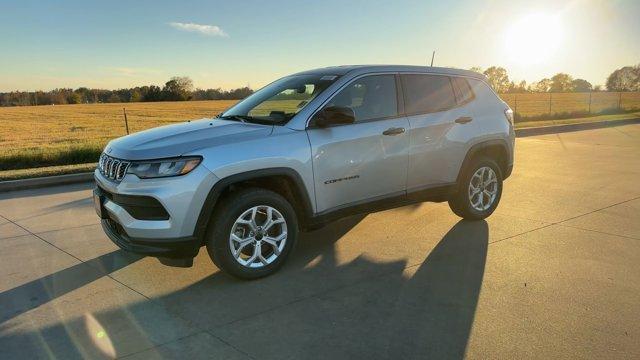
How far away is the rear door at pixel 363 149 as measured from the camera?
436 centimetres

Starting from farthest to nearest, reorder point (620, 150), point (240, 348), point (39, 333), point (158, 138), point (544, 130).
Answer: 1. point (544, 130)
2. point (620, 150)
3. point (158, 138)
4. point (39, 333)
5. point (240, 348)

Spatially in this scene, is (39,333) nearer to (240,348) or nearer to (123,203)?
(123,203)

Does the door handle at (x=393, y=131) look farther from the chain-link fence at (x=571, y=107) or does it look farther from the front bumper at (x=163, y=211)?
the chain-link fence at (x=571, y=107)

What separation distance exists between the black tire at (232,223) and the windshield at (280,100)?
0.73 metres

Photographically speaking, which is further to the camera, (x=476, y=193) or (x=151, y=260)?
(x=476, y=193)

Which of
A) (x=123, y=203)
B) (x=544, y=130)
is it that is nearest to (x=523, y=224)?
(x=123, y=203)

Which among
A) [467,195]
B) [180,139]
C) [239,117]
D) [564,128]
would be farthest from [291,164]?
[564,128]

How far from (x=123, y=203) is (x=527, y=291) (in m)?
3.22

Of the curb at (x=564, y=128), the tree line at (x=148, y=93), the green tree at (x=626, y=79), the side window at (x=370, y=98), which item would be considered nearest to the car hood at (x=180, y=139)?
the side window at (x=370, y=98)

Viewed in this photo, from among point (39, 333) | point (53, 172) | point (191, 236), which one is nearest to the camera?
point (39, 333)

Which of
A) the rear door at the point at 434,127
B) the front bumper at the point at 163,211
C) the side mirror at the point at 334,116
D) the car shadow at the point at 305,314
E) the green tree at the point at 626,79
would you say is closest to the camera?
the car shadow at the point at 305,314

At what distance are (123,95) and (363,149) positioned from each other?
3611 inches

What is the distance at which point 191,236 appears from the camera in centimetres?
380

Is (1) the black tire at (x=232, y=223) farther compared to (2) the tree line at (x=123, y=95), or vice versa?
(2) the tree line at (x=123, y=95)
